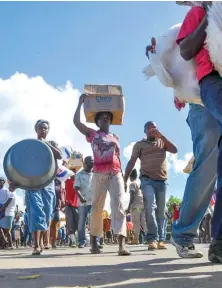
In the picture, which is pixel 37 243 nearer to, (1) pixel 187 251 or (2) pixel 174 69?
(1) pixel 187 251

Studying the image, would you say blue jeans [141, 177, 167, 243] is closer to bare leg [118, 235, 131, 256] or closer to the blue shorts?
bare leg [118, 235, 131, 256]

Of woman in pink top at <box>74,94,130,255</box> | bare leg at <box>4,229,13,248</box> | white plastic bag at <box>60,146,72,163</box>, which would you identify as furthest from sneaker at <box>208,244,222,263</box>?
white plastic bag at <box>60,146,72,163</box>

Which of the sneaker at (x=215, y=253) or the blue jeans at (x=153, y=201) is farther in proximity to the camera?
the blue jeans at (x=153, y=201)

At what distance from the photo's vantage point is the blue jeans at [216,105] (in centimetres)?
290

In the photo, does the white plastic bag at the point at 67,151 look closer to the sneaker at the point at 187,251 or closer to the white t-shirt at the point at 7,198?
the white t-shirt at the point at 7,198

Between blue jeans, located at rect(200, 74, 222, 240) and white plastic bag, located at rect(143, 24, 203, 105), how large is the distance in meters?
0.20

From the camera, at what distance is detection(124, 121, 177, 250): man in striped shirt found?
613 centimetres

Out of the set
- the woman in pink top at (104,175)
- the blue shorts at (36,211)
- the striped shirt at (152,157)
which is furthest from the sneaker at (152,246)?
the blue shorts at (36,211)

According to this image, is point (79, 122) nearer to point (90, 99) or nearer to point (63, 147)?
point (90, 99)

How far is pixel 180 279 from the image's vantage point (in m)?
2.62

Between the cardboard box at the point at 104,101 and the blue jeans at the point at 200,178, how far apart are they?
2177 mm

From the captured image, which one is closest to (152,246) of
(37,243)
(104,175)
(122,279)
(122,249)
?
(122,249)

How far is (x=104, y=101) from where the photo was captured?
5.83 m

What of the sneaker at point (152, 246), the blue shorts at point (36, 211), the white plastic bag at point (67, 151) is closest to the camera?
the blue shorts at point (36, 211)
